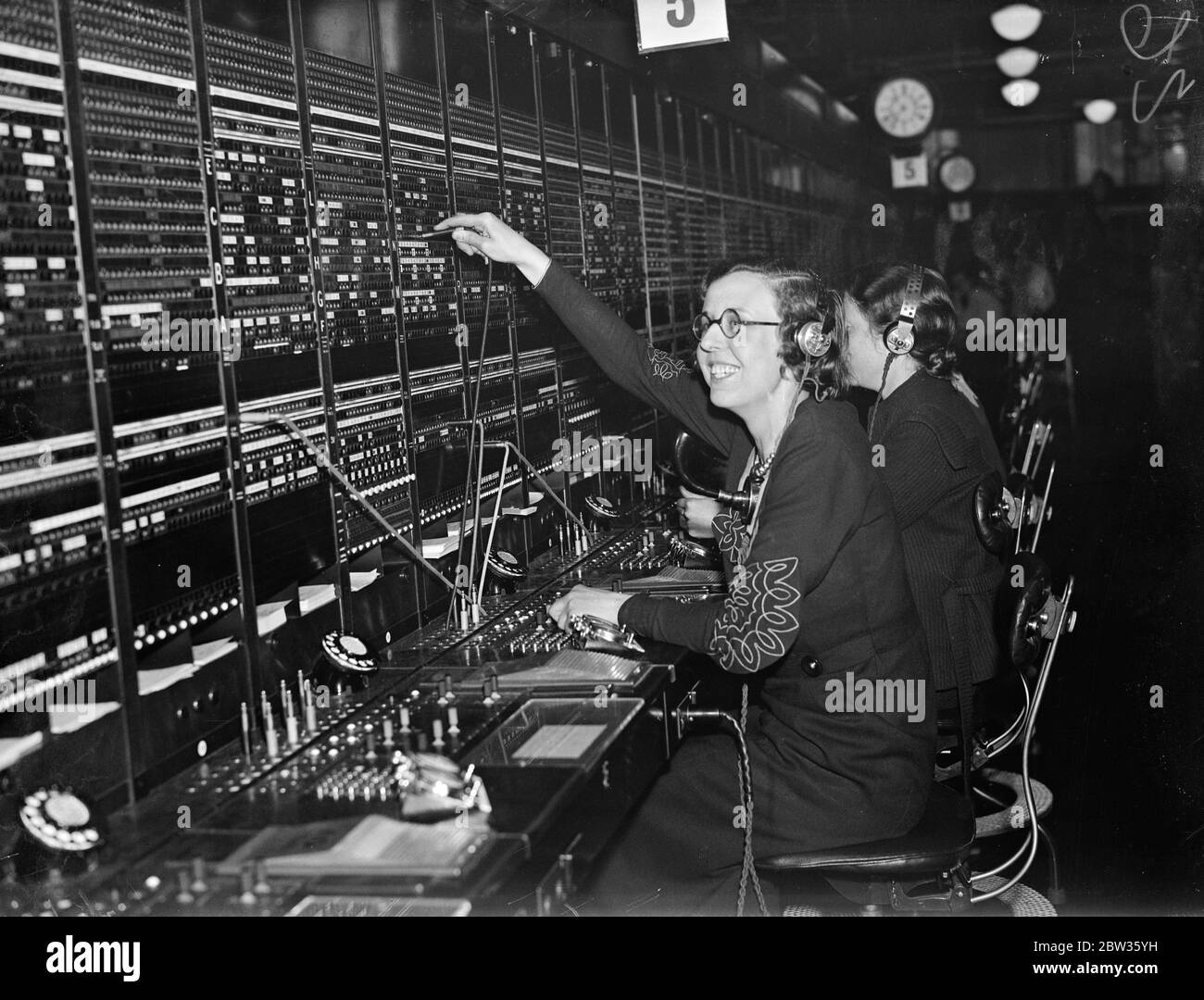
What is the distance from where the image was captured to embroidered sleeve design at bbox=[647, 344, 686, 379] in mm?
2928

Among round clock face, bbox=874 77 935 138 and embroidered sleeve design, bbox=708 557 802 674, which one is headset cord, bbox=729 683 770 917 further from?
round clock face, bbox=874 77 935 138

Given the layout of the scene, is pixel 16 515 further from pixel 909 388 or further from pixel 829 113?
pixel 829 113

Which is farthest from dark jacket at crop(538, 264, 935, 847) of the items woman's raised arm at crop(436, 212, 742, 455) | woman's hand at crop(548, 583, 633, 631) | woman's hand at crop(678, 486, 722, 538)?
woman's hand at crop(678, 486, 722, 538)

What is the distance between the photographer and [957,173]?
17.3 feet

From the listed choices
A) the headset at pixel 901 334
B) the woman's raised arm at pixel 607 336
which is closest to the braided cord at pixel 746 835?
the woman's raised arm at pixel 607 336

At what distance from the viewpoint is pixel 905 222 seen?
18.6ft

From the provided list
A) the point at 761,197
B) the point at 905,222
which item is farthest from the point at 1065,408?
the point at 761,197

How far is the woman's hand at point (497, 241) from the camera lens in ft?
9.23

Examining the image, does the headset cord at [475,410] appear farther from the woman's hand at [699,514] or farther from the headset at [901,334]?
the headset at [901,334]

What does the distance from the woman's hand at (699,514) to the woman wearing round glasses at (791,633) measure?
0.69 metres

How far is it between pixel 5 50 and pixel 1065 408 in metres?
6.70

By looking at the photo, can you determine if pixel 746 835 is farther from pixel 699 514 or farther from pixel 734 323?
pixel 699 514

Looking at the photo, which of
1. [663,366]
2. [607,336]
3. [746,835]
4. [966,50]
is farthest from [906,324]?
[966,50]

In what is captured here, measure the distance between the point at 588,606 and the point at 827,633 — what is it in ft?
1.63
